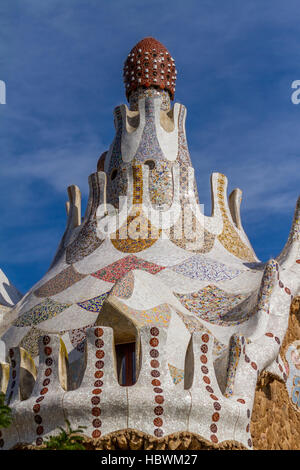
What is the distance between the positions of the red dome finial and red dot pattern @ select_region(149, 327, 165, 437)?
27.1 ft

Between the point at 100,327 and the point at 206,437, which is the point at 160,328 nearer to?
the point at 100,327

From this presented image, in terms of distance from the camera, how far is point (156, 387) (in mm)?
10156

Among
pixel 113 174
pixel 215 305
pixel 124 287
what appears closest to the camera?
pixel 124 287

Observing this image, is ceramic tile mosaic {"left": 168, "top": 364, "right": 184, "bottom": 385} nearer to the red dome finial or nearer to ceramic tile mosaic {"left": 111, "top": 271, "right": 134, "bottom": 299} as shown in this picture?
ceramic tile mosaic {"left": 111, "top": 271, "right": 134, "bottom": 299}

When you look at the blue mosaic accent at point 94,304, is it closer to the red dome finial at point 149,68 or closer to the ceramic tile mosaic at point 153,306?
the ceramic tile mosaic at point 153,306

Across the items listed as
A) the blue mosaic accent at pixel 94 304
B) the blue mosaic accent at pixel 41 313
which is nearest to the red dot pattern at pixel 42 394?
the blue mosaic accent at pixel 94 304

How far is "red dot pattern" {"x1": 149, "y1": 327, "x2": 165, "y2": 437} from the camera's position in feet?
32.7

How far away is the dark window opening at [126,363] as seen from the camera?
36.8 ft

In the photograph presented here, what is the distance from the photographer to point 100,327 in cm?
1049

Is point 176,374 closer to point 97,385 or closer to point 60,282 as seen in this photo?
point 97,385

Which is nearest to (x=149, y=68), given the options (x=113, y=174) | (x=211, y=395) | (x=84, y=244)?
(x=113, y=174)

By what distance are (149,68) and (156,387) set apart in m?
9.05

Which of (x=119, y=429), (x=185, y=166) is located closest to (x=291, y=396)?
(x=119, y=429)

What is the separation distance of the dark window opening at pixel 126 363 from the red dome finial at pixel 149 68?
24.8 ft
